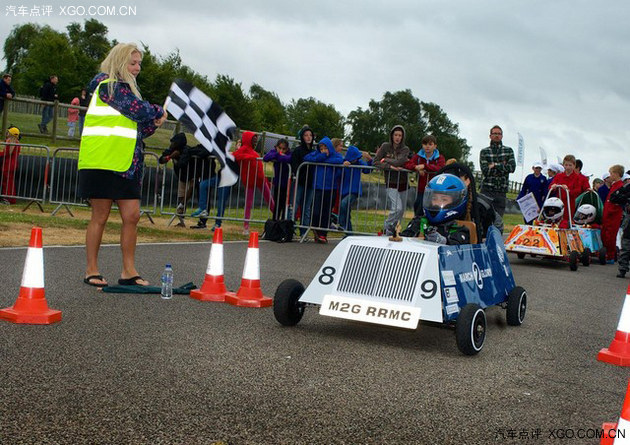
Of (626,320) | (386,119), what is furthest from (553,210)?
(386,119)

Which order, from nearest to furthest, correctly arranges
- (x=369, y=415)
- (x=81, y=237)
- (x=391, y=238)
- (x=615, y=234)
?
(x=369, y=415) < (x=391, y=238) < (x=81, y=237) < (x=615, y=234)

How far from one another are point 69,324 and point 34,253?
57cm

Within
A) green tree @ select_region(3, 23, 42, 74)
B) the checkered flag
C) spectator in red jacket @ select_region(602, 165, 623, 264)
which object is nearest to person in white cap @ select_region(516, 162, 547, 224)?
spectator in red jacket @ select_region(602, 165, 623, 264)

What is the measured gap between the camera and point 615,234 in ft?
56.2

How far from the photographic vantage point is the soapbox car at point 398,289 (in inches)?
235

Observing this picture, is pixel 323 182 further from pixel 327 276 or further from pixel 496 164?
pixel 327 276

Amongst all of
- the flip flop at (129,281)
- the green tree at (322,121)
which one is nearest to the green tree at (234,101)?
the green tree at (322,121)

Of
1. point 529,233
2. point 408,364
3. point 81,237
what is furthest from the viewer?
point 529,233

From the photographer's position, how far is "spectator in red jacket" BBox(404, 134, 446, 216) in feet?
47.3

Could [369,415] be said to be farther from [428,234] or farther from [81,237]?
[81,237]

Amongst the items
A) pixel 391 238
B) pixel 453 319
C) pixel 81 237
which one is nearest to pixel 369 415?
pixel 453 319

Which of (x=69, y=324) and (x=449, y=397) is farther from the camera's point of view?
(x=69, y=324)

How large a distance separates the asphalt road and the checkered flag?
9.38ft

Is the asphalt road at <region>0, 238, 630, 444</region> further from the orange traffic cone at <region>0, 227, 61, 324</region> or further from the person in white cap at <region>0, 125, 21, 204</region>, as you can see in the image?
the person in white cap at <region>0, 125, 21, 204</region>
